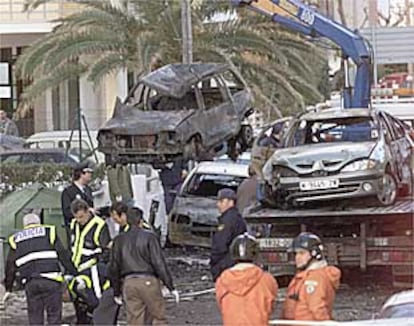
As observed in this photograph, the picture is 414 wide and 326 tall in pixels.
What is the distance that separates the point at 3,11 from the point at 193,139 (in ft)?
47.3

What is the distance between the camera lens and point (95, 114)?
25906 millimetres

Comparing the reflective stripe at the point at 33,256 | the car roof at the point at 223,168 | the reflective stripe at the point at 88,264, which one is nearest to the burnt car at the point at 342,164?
the car roof at the point at 223,168

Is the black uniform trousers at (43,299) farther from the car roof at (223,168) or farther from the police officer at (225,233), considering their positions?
the car roof at (223,168)

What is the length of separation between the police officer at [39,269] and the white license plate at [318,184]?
13.3 feet

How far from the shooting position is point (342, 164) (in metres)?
13.9

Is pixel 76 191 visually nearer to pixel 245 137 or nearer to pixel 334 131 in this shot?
pixel 334 131

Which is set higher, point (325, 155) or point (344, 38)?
point (344, 38)

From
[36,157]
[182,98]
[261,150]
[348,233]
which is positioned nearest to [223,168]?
[182,98]

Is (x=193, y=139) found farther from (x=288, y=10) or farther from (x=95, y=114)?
(x=95, y=114)

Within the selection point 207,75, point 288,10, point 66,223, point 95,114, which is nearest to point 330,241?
point 66,223

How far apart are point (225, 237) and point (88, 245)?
1432mm

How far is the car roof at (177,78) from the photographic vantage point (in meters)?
16.1

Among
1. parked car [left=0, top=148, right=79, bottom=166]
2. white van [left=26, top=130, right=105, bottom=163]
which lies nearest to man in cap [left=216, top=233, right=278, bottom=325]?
parked car [left=0, top=148, right=79, bottom=166]

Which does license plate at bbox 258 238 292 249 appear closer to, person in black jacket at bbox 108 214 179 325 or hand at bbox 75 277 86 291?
hand at bbox 75 277 86 291
